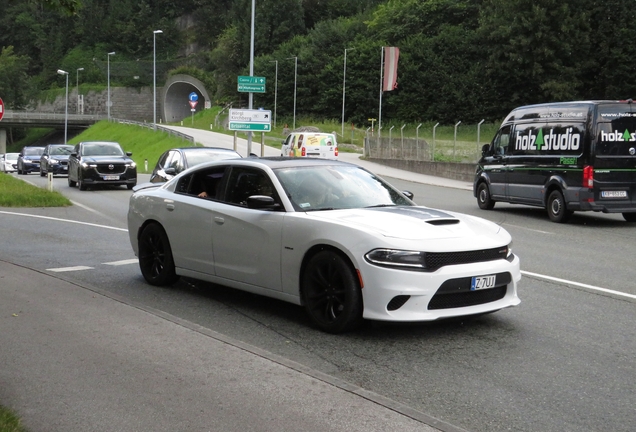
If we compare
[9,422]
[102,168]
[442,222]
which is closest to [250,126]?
[102,168]

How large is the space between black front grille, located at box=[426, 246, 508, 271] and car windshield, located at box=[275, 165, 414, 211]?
130 centimetres

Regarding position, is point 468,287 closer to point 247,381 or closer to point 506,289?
point 506,289

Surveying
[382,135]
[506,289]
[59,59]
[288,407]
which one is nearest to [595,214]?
[506,289]

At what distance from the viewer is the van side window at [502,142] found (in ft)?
64.2

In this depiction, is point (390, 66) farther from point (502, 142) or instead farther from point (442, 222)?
point (442, 222)

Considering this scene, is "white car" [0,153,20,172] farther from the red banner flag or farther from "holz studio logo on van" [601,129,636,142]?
"holz studio logo on van" [601,129,636,142]

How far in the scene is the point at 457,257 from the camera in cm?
685

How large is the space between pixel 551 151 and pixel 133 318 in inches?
489

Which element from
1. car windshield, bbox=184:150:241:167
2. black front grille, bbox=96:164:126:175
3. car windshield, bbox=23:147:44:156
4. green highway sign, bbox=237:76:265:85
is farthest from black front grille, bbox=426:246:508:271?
car windshield, bbox=23:147:44:156

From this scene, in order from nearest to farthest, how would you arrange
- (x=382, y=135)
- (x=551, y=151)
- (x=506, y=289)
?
(x=506, y=289) → (x=551, y=151) → (x=382, y=135)

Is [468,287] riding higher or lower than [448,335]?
higher

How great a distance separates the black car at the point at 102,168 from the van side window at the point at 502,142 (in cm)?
1302

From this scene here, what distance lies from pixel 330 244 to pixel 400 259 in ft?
2.08

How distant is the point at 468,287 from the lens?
6.87m
